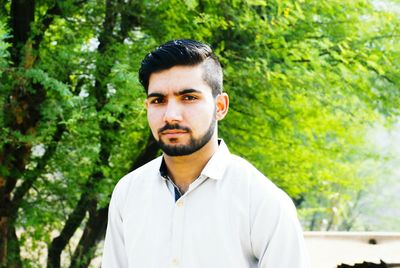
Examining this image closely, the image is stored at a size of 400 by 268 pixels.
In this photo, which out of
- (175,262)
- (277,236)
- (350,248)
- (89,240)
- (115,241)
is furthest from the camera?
(89,240)

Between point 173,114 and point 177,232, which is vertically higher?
point 173,114

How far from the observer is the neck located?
1.95 m

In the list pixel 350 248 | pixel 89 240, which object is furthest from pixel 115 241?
pixel 89 240

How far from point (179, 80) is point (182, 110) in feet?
0.35

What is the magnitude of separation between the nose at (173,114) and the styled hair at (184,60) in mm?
142

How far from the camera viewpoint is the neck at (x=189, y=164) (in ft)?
6.41

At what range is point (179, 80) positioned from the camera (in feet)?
6.22

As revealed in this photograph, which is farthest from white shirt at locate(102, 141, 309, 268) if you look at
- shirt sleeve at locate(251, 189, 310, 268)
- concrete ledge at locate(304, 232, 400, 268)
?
concrete ledge at locate(304, 232, 400, 268)

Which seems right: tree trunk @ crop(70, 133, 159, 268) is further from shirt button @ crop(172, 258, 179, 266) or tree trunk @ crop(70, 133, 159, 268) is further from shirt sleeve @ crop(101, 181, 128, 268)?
shirt button @ crop(172, 258, 179, 266)

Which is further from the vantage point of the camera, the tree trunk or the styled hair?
the tree trunk

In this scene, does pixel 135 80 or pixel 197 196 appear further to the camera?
pixel 135 80

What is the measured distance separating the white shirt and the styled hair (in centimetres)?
25

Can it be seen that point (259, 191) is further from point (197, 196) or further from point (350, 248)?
point (350, 248)

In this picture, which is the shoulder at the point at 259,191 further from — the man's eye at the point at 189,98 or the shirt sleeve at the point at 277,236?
the man's eye at the point at 189,98
